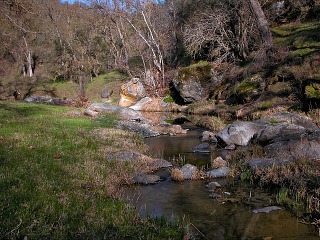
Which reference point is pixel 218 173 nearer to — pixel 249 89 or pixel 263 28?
pixel 249 89

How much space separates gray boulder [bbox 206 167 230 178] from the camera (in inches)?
436

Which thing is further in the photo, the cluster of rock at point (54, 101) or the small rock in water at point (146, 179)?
the cluster of rock at point (54, 101)

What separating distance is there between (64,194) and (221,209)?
3679 millimetres

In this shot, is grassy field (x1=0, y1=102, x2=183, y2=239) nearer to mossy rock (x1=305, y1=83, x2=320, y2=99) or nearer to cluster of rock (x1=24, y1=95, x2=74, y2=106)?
mossy rock (x1=305, y1=83, x2=320, y2=99)

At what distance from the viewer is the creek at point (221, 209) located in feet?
22.5

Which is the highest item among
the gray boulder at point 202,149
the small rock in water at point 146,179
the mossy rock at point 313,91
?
the mossy rock at point 313,91

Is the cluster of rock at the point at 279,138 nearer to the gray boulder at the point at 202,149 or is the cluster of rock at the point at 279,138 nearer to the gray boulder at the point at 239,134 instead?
the gray boulder at the point at 239,134

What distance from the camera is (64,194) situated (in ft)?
24.8

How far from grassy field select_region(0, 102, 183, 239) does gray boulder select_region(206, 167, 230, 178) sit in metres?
2.57

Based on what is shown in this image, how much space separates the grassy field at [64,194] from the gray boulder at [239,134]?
20.6 feet

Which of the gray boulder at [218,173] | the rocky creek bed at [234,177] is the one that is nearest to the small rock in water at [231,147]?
the rocky creek bed at [234,177]

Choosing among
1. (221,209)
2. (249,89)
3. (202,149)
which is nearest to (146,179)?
(221,209)

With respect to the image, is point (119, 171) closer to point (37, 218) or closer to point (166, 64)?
point (37, 218)

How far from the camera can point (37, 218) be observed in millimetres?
6117
